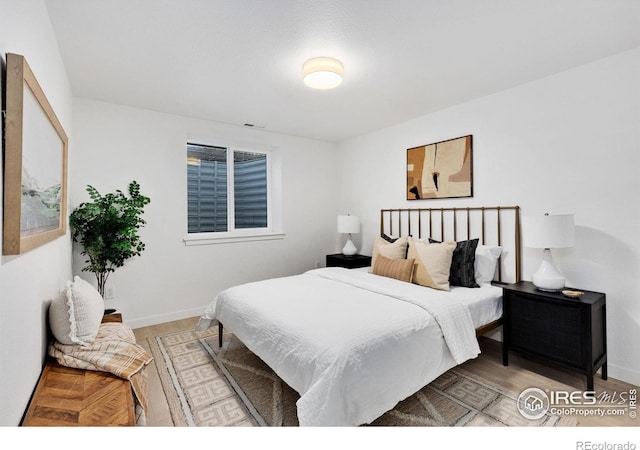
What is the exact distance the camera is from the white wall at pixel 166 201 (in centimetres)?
304

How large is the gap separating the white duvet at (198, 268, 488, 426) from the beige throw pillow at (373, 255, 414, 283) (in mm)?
239

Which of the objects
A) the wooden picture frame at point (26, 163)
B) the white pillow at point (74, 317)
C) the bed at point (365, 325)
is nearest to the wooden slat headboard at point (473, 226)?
the bed at point (365, 325)

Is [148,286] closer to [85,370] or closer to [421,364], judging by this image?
[85,370]

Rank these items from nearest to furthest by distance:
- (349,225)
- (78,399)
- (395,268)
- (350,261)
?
(78,399)
(395,268)
(350,261)
(349,225)

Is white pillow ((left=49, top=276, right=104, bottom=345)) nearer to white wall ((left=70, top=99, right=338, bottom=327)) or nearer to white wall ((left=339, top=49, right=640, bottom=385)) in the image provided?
white wall ((left=70, top=99, right=338, bottom=327))

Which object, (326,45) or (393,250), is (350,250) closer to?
(393,250)

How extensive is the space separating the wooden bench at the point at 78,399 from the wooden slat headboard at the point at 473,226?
9.76ft

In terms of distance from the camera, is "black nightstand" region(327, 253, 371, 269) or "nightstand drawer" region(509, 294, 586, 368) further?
"black nightstand" region(327, 253, 371, 269)

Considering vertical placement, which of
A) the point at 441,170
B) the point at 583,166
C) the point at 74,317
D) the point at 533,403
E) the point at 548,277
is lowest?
the point at 533,403

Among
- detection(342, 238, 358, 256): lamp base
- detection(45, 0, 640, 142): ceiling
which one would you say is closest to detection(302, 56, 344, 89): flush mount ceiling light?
detection(45, 0, 640, 142): ceiling

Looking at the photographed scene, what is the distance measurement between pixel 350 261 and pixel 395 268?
3.47ft

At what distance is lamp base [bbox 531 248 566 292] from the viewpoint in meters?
2.31

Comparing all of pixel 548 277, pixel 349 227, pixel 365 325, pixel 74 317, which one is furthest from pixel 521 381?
pixel 74 317

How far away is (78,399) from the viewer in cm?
137
